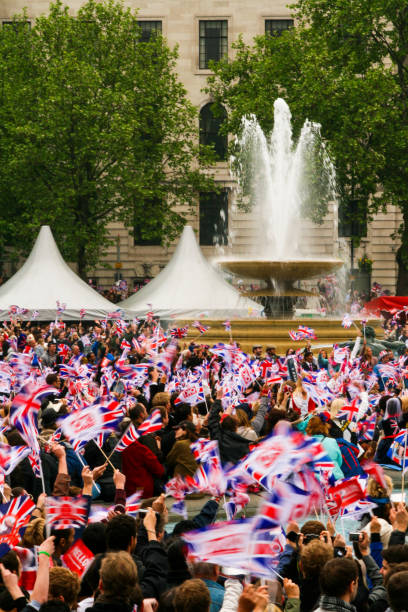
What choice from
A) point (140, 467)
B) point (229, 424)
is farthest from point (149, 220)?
point (140, 467)

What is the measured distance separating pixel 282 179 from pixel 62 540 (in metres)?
27.6

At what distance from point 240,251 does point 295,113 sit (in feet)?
37.0

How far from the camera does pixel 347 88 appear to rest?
134ft

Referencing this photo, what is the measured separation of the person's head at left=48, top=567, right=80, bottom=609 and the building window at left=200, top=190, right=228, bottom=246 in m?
48.6

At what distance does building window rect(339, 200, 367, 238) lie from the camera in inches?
1745

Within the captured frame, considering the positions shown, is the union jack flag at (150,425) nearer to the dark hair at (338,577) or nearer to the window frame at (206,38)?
the dark hair at (338,577)

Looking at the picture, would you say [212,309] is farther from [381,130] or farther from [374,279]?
[374,279]

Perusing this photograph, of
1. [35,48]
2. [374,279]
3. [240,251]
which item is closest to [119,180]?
[35,48]

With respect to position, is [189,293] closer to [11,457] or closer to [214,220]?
[214,220]

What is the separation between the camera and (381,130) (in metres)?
41.5

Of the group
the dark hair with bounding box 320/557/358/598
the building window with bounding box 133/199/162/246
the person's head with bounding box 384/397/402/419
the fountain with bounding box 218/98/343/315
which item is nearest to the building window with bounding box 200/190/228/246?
the fountain with bounding box 218/98/343/315

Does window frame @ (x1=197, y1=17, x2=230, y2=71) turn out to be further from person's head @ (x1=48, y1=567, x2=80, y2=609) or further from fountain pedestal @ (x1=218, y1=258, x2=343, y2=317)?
person's head @ (x1=48, y1=567, x2=80, y2=609)

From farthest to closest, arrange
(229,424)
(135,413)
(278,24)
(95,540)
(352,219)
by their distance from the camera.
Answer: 1. (278,24)
2. (352,219)
3. (229,424)
4. (135,413)
5. (95,540)

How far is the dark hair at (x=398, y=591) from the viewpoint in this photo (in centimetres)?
481
